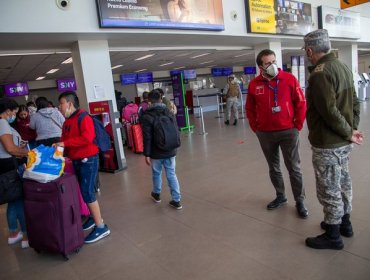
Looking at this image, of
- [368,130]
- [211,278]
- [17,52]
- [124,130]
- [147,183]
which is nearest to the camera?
[211,278]

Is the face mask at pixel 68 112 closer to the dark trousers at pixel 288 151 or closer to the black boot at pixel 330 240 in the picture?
the dark trousers at pixel 288 151

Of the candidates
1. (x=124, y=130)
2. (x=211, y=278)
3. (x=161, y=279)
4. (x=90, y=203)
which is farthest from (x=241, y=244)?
(x=124, y=130)

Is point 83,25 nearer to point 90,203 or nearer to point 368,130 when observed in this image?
point 90,203

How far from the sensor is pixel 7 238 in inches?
115

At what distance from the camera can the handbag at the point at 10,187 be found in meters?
2.35

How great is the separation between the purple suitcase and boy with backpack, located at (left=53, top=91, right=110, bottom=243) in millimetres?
192

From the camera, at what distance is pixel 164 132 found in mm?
2961

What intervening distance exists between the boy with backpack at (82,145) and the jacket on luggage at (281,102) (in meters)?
1.54

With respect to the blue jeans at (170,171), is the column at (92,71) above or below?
above

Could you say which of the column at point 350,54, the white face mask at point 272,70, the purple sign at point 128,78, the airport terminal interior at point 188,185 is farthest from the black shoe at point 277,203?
the purple sign at point 128,78

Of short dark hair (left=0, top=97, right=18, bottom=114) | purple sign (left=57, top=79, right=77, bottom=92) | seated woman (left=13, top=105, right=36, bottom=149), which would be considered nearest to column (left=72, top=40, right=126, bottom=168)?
seated woman (left=13, top=105, right=36, bottom=149)

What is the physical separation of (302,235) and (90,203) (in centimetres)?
185

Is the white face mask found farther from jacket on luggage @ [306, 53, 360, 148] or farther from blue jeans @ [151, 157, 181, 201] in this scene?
blue jeans @ [151, 157, 181, 201]

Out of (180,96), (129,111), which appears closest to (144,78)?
(180,96)
